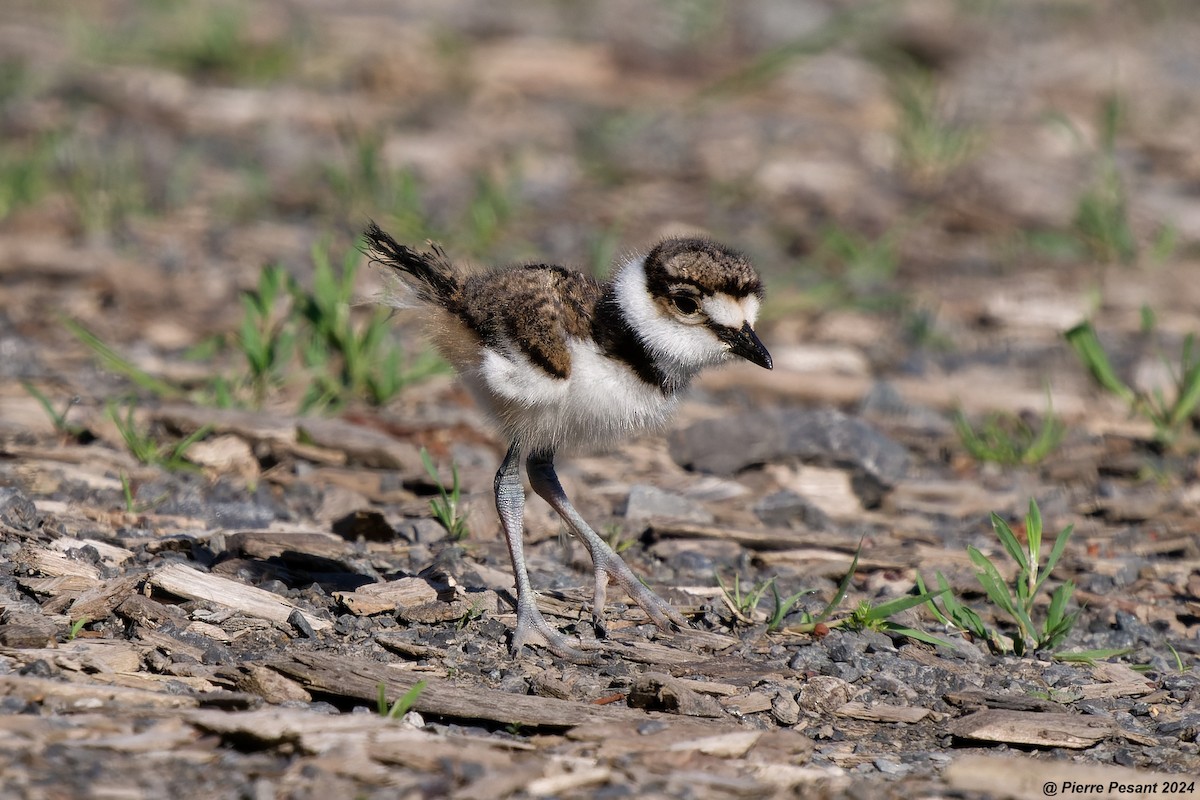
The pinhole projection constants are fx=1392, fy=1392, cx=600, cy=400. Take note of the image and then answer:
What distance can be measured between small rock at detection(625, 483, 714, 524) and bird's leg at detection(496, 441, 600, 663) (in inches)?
32.5

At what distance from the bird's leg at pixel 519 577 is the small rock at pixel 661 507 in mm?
826

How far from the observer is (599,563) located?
4.44 m

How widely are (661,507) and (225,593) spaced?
6.02 ft

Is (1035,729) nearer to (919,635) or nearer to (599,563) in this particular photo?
(919,635)

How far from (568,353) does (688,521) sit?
1169mm

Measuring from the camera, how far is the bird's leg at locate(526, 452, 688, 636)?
432 cm

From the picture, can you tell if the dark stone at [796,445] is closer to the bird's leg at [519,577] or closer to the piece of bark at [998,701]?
the bird's leg at [519,577]

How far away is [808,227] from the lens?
8836mm

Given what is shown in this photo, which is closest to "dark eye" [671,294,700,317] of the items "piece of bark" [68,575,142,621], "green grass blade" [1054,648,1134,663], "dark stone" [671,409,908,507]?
"green grass blade" [1054,648,1134,663]

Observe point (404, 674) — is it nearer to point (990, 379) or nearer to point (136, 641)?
point (136, 641)

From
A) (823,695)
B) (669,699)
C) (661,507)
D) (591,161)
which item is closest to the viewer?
(669,699)

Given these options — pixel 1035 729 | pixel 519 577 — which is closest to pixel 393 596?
pixel 519 577

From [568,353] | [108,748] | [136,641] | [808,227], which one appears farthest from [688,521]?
[808,227]

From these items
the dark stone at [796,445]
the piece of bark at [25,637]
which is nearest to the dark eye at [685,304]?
the dark stone at [796,445]
